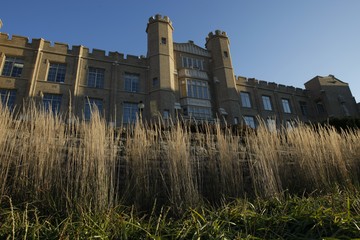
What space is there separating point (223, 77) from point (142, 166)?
1825cm

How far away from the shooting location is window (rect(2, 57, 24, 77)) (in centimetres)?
1541

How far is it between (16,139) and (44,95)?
47.8 feet

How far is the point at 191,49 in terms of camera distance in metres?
21.5

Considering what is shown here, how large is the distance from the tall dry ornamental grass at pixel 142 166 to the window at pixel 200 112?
13821 mm

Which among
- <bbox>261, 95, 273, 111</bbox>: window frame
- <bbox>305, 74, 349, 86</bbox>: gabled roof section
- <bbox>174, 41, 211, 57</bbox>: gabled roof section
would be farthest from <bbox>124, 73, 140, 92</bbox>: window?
<bbox>305, 74, 349, 86</bbox>: gabled roof section

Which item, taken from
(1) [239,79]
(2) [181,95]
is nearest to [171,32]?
(2) [181,95]

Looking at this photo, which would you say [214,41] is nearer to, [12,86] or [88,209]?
[12,86]

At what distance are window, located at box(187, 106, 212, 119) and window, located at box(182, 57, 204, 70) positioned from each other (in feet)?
14.2

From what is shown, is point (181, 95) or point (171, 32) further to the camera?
point (171, 32)

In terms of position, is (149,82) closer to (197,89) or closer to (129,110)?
(129,110)

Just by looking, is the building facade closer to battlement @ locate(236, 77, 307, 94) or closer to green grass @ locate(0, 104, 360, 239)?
battlement @ locate(236, 77, 307, 94)

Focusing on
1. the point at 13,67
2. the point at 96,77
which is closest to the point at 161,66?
the point at 96,77

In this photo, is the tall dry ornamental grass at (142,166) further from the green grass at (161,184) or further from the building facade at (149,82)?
the building facade at (149,82)

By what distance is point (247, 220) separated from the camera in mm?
2311
